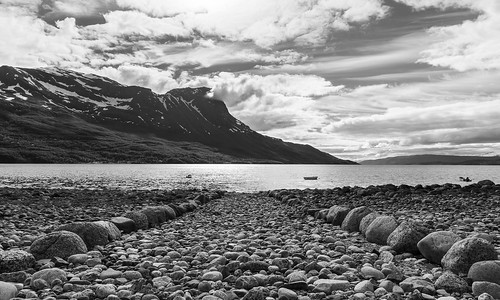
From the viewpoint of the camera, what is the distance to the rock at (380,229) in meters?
11.5

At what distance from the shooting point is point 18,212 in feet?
64.8

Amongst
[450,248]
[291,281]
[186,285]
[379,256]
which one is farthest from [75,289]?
[450,248]

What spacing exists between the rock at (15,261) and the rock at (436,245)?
884 cm

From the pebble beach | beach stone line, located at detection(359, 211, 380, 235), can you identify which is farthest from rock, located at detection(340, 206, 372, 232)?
beach stone line, located at detection(359, 211, 380, 235)

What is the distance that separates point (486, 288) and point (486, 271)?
0.67m

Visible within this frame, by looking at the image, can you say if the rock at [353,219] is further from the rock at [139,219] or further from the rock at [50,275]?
the rock at [50,275]

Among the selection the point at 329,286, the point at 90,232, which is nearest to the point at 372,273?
the point at 329,286

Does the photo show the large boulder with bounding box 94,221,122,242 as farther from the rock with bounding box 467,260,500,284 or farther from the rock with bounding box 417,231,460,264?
the rock with bounding box 467,260,500,284

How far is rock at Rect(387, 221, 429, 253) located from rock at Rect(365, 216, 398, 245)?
91cm

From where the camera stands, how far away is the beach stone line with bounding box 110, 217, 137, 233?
534 inches

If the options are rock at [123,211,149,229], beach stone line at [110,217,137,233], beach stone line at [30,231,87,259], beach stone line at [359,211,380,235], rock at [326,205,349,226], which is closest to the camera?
beach stone line at [30,231,87,259]

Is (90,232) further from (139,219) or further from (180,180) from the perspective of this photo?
(180,180)

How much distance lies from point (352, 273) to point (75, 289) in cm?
518

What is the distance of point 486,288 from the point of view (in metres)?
6.55
